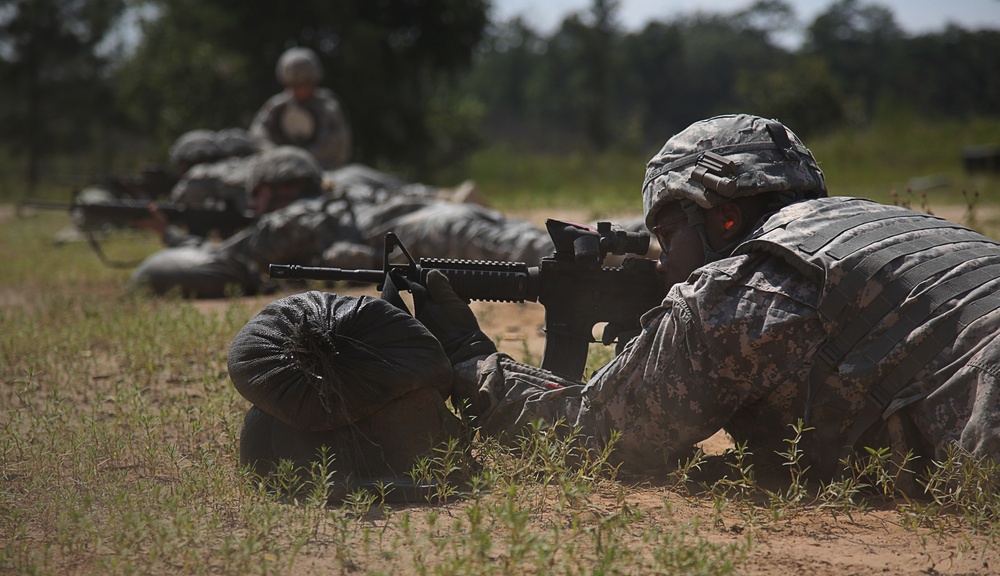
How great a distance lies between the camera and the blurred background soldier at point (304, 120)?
437 inches

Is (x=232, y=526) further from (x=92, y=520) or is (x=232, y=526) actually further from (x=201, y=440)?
(x=201, y=440)


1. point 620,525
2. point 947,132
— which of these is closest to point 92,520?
point 620,525

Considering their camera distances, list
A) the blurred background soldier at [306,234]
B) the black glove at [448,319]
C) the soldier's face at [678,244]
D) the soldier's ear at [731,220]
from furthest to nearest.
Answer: the blurred background soldier at [306,234] < the black glove at [448,319] < the soldier's face at [678,244] < the soldier's ear at [731,220]

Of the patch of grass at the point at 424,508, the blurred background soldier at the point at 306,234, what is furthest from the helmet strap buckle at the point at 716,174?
the blurred background soldier at the point at 306,234

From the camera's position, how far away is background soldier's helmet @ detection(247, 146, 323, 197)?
8039mm

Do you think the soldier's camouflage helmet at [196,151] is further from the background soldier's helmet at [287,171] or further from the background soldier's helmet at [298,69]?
the background soldier's helmet at [287,171]

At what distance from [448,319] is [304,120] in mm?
8285

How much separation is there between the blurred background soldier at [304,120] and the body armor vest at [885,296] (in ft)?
28.9

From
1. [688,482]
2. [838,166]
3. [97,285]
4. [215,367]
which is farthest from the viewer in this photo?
A: [838,166]

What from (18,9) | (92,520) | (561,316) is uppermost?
(18,9)

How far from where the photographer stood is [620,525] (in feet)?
8.23

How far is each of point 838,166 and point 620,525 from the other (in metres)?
14.9

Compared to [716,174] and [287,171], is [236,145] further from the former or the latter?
[716,174]

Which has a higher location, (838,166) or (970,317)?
(838,166)
